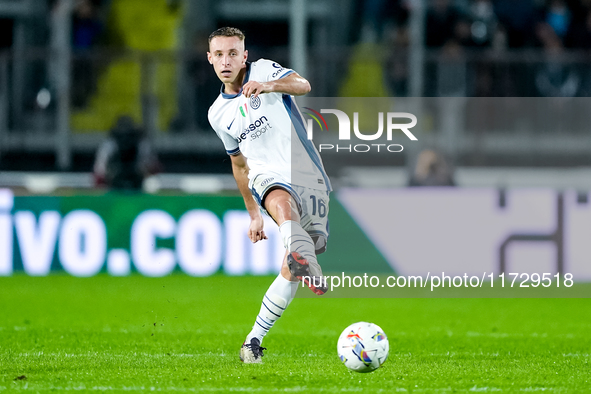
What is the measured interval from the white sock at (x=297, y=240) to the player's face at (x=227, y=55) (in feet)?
3.63

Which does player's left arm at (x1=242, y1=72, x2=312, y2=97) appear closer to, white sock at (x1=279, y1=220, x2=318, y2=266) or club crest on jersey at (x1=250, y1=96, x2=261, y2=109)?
club crest on jersey at (x1=250, y1=96, x2=261, y2=109)

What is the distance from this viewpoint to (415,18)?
46.9 ft

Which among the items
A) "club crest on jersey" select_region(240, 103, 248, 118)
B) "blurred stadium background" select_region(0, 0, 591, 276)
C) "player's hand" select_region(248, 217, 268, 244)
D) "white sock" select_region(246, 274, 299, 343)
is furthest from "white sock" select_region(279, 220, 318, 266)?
"blurred stadium background" select_region(0, 0, 591, 276)

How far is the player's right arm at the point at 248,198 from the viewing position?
6695mm

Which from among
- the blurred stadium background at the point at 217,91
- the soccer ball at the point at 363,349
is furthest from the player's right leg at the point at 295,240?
the blurred stadium background at the point at 217,91

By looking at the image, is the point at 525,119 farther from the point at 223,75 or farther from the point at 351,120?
the point at 223,75

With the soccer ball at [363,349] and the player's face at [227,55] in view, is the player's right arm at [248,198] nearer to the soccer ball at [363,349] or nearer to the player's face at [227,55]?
the player's face at [227,55]

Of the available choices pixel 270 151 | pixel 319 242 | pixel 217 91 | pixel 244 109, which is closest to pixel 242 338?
pixel 319 242

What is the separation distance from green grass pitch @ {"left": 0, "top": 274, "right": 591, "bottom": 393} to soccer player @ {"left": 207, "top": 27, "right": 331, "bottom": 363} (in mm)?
478

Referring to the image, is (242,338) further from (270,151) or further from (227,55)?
(227,55)

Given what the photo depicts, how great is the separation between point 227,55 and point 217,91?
7253mm

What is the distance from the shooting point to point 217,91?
13516mm

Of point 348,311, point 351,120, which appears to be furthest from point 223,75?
point 351,120

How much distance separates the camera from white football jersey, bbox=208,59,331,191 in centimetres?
645
